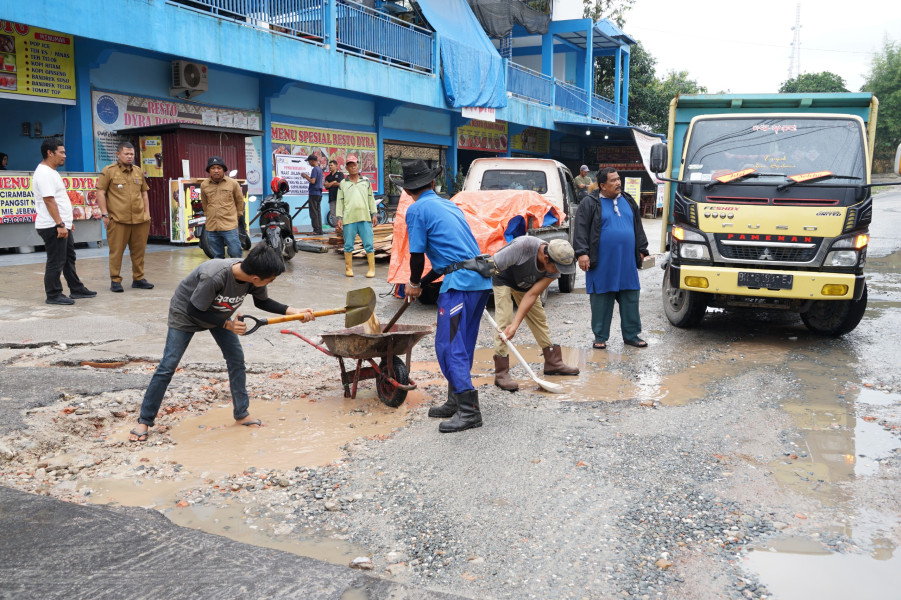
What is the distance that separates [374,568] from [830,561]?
2.02 m

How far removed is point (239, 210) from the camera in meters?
9.94

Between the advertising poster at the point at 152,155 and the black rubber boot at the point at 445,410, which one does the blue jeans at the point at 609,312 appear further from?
the advertising poster at the point at 152,155

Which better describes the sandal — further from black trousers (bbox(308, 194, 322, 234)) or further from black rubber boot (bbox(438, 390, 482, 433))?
black trousers (bbox(308, 194, 322, 234))

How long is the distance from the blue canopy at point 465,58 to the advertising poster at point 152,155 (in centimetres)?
870

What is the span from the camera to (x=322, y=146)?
57.5 ft

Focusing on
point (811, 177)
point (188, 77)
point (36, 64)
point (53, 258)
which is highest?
point (188, 77)

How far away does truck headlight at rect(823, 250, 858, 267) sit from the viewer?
6996 millimetres

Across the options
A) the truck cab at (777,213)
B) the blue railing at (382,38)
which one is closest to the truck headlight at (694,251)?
the truck cab at (777,213)

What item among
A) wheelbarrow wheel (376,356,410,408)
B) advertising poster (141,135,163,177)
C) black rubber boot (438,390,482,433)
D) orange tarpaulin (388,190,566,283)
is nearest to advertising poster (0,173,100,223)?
advertising poster (141,135,163,177)

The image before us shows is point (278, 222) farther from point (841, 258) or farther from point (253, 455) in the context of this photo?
point (841, 258)

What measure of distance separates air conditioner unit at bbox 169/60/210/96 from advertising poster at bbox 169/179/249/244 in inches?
77.3

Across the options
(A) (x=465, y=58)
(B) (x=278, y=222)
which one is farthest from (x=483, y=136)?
(B) (x=278, y=222)

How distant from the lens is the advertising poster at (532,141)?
27.6 meters

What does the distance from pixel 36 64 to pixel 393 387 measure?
9.51 m
